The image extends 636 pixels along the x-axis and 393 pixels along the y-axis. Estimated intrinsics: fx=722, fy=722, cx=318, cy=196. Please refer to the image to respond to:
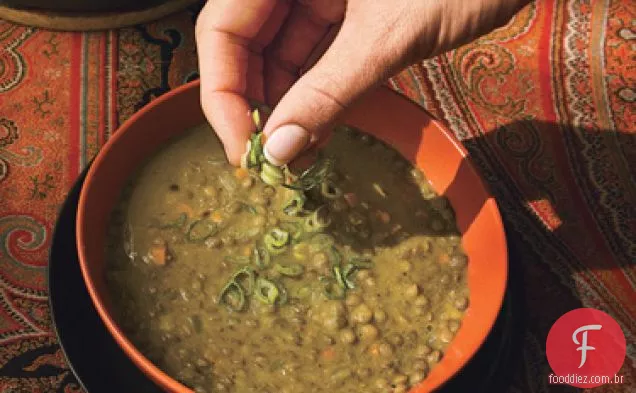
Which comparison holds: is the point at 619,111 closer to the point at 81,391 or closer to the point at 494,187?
the point at 494,187

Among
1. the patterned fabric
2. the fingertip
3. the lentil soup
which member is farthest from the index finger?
the patterned fabric

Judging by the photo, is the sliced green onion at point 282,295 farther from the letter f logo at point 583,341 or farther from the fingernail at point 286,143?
→ the letter f logo at point 583,341

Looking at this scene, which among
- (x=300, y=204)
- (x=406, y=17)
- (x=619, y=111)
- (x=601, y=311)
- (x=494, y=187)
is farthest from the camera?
(x=619, y=111)

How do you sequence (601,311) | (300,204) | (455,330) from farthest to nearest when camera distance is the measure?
(601,311)
(300,204)
(455,330)

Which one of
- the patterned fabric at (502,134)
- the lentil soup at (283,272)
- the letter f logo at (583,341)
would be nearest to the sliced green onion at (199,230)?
the lentil soup at (283,272)

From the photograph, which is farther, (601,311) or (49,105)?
(49,105)

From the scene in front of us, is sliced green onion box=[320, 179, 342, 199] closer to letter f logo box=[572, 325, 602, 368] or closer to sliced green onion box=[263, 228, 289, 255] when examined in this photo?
sliced green onion box=[263, 228, 289, 255]

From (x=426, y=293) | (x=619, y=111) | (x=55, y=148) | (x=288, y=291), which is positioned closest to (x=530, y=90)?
(x=619, y=111)
